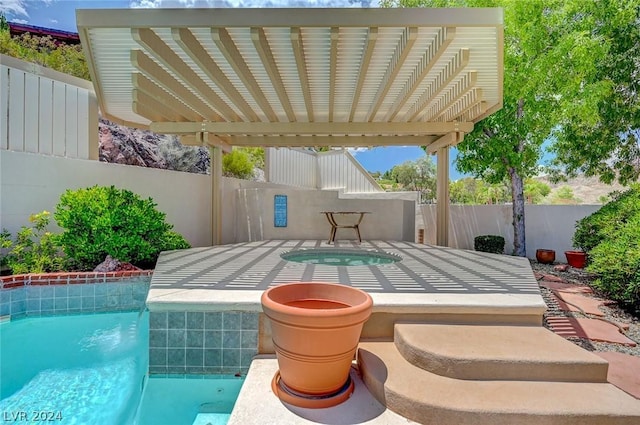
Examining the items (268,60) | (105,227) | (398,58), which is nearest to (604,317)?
(398,58)

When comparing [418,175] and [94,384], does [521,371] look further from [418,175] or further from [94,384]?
[418,175]

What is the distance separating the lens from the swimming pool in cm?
230

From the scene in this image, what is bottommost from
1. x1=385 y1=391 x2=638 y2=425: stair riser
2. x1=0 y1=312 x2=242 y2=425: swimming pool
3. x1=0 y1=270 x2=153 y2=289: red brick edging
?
x1=0 y1=312 x2=242 y2=425: swimming pool

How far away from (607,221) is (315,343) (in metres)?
6.32

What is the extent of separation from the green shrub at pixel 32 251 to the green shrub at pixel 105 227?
0.82ft

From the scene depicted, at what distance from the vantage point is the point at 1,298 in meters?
3.99

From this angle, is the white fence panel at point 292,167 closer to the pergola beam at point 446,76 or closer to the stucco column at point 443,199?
the stucco column at point 443,199

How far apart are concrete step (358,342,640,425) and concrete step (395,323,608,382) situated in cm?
5

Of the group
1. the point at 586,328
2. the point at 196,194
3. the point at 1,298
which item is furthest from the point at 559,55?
the point at 1,298

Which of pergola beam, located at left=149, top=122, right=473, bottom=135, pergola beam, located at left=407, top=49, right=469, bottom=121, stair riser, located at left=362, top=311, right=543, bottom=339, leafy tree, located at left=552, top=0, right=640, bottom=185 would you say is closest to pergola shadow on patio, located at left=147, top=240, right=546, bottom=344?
stair riser, located at left=362, top=311, right=543, bottom=339

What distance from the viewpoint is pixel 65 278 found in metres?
4.34

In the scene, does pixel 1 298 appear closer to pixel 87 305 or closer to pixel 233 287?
pixel 87 305

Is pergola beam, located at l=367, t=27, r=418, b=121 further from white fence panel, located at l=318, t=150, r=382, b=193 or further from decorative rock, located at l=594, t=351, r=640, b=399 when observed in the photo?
white fence panel, located at l=318, t=150, r=382, b=193

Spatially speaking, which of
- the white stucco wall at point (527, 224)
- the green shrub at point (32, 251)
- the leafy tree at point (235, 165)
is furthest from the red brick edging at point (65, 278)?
the white stucco wall at point (527, 224)
